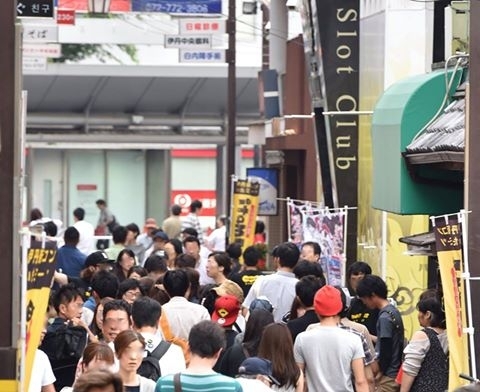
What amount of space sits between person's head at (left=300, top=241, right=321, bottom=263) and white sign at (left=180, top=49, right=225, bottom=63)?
16087 millimetres

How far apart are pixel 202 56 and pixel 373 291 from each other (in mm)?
21782

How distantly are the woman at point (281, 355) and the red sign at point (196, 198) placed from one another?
3658cm

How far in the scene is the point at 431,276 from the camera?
63.1ft

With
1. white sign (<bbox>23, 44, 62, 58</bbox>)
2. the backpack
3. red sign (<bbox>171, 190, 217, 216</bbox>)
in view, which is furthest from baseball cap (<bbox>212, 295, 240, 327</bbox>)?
red sign (<bbox>171, 190, 217, 216</bbox>)

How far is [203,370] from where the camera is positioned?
342 inches

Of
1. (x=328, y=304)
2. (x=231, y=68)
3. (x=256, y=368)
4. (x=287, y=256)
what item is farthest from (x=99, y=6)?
(x=256, y=368)

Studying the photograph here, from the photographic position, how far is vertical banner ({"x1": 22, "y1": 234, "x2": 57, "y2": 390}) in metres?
9.05

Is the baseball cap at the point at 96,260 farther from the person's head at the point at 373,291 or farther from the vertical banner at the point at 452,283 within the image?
the vertical banner at the point at 452,283

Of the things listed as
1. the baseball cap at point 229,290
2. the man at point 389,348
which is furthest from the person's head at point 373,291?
the baseball cap at point 229,290

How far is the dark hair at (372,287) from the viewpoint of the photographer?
12727 mm

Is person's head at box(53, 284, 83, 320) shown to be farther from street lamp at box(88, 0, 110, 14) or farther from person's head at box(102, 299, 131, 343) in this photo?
street lamp at box(88, 0, 110, 14)

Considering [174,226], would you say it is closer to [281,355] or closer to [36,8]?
[36,8]

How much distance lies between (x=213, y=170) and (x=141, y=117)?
2.76 metres

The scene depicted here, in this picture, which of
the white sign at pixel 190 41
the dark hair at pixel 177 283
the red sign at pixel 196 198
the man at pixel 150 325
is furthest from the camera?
the red sign at pixel 196 198
